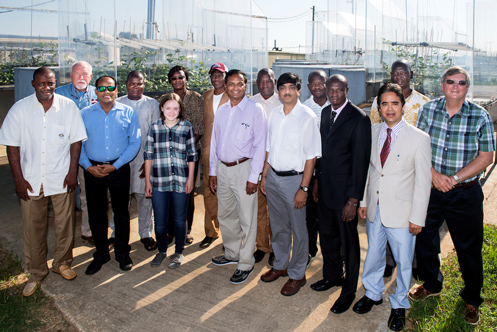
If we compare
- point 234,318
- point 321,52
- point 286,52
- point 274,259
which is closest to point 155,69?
point 274,259

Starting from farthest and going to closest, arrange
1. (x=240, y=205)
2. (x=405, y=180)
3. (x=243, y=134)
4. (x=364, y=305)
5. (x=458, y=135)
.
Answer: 1. (x=240, y=205)
2. (x=243, y=134)
3. (x=364, y=305)
4. (x=458, y=135)
5. (x=405, y=180)

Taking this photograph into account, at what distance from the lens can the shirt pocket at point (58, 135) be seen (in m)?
3.70

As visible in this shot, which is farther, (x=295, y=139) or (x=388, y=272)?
(x=388, y=272)

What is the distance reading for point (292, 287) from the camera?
3.65 metres

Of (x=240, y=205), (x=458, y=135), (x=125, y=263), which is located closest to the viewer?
(x=458, y=135)

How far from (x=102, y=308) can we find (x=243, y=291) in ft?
4.00

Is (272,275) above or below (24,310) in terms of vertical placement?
above

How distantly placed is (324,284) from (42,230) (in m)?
2.66

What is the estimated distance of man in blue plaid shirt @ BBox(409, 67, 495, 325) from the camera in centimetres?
309

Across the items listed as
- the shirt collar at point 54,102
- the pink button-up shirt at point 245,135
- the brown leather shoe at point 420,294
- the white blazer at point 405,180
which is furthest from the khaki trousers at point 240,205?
the shirt collar at point 54,102

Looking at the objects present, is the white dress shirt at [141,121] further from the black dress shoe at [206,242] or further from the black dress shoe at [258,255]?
the black dress shoe at [258,255]

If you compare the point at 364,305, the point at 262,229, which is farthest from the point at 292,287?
the point at 262,229

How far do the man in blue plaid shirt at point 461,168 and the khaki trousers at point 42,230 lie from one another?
10.6 feet

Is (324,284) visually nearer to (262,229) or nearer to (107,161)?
(262,229)
